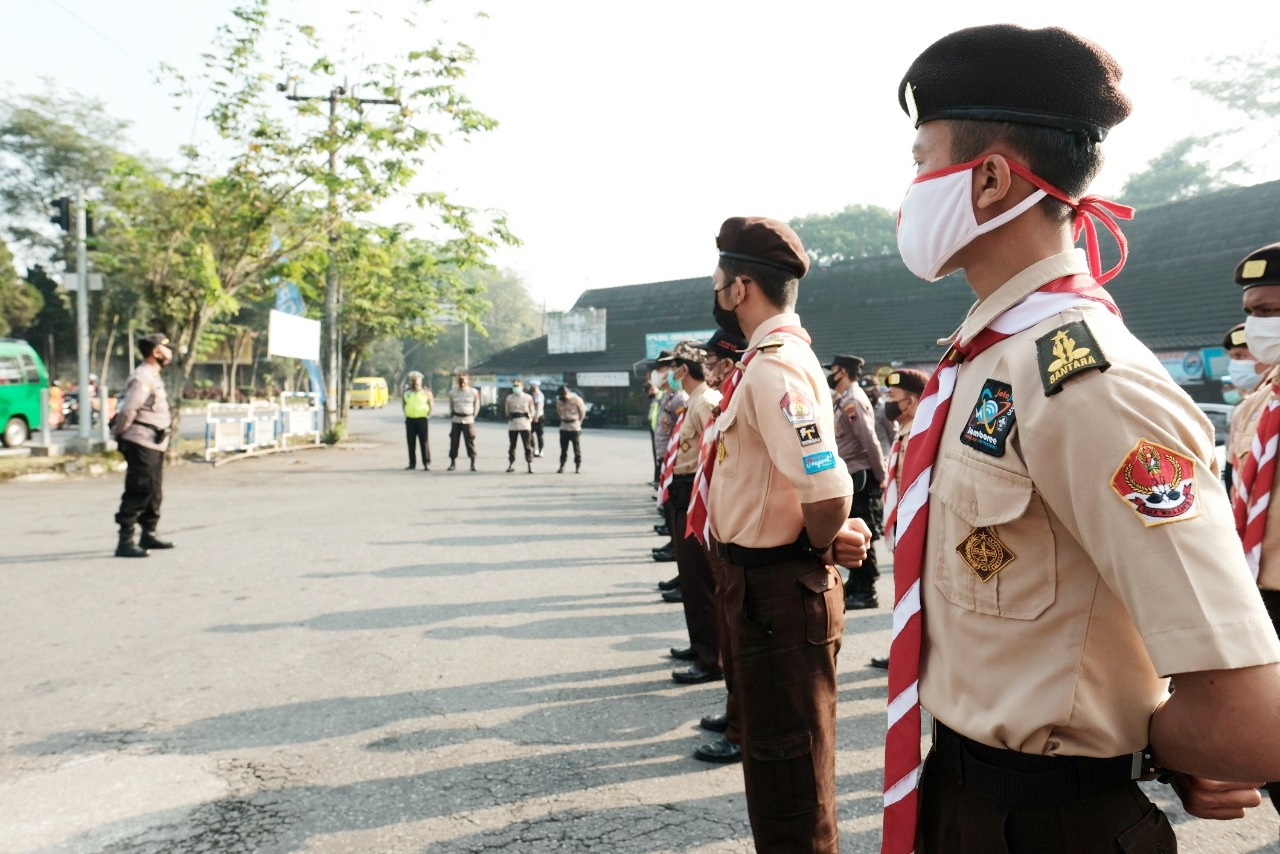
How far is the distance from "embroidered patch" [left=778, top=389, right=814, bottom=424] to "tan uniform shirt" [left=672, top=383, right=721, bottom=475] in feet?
9.77

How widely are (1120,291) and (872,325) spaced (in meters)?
8.39

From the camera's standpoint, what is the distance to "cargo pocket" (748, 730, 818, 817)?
245 cm

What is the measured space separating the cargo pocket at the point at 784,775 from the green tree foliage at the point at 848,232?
58.1m

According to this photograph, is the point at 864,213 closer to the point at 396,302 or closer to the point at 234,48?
the point at 396,302

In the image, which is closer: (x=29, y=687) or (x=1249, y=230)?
(x=29, y=687)

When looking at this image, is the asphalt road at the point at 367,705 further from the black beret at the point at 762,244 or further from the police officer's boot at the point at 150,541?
the black beret at the point at 762,244

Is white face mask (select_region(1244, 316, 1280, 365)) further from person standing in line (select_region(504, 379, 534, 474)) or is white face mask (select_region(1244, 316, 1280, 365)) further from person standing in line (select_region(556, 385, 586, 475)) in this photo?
person standing in line (select_region(504, 379, 534, 474))

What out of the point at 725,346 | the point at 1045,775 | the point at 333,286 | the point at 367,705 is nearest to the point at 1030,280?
the point at 1045,775

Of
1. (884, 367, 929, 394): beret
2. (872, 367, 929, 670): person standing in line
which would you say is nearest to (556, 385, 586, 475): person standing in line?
(872, 367, 929, 670): person standing in line

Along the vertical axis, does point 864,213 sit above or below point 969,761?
above

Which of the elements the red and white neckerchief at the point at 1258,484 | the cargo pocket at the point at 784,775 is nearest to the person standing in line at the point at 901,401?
the red and white neckerchief at the point at 1258,484

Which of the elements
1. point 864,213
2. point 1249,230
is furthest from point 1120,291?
point 864,213

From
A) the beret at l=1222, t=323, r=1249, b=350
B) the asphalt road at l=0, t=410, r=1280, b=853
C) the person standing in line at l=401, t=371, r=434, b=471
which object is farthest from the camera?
the person standing in line at l=401, t=371, r=434, b=471

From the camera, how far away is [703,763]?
12.2 feet
